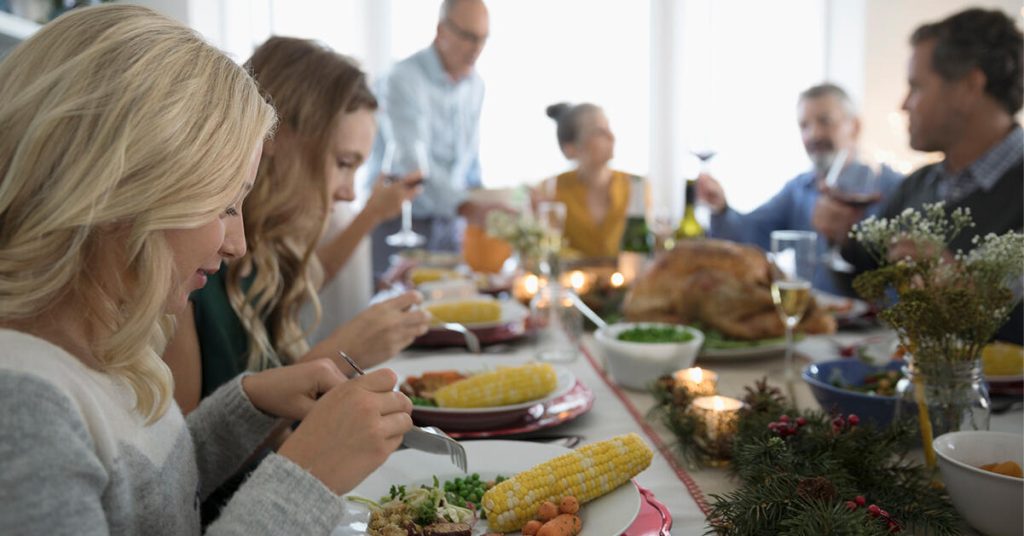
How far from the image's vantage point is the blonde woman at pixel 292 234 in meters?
1.58

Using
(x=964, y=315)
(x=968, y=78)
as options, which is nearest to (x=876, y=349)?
(x=964, y=315)

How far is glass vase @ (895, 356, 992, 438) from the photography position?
1129 mm

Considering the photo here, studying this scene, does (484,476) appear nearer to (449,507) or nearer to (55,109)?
(449,507)

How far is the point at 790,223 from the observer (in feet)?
15.8

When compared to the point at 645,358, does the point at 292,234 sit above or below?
above

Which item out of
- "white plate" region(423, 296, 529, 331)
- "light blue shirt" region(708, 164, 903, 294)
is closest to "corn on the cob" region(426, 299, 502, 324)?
"white plate" region(423, 296, 529, 331)

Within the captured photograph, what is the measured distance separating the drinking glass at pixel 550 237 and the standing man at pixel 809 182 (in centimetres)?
122

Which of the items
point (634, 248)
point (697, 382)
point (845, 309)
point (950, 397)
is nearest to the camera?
point (950, 397)

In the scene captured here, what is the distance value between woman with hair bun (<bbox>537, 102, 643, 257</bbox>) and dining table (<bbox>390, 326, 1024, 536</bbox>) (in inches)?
99.0

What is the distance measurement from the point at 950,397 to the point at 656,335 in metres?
0.71

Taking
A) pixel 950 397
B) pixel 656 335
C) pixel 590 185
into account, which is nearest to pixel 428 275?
pixel 656 335

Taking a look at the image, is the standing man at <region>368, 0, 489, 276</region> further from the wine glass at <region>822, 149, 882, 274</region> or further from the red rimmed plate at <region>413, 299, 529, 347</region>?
the red rimmed plate at <region>413, 299, 529, 347</region>

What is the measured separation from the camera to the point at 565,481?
0.99m

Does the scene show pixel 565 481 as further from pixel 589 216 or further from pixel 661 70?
pixel 661 70
